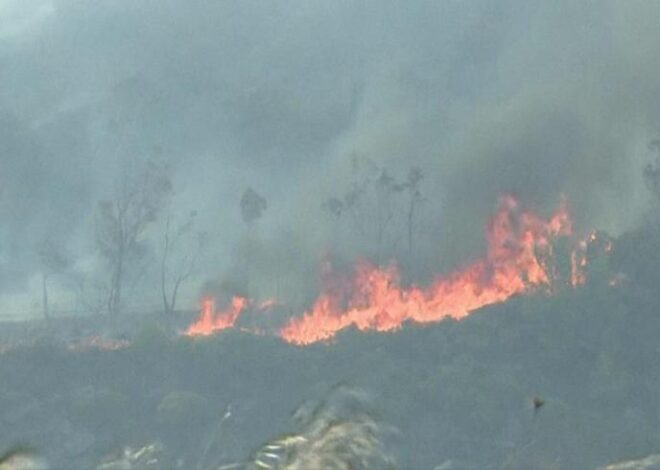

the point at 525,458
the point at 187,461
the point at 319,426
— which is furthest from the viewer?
the point at 187,461

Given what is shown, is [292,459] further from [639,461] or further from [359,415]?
[639,461]

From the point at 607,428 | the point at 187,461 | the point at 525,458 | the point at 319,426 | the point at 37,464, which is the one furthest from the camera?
the point at 607,428

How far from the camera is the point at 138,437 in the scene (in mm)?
196375

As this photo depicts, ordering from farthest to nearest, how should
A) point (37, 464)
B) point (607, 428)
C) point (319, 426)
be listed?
point (607, 428), point (319, 426), point (37, 464)

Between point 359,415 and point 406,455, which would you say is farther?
point 406,455

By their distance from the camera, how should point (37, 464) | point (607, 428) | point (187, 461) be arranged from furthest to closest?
point (607, 428) → point (187, 461) → point (37, 464)

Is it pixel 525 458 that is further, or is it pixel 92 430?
pixel 92 430

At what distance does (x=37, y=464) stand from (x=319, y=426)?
6313mm

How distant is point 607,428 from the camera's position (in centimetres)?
19375

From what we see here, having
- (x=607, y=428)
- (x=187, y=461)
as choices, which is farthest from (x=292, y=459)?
(x=607, y=428)

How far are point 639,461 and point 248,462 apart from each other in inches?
340

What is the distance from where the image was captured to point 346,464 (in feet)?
129

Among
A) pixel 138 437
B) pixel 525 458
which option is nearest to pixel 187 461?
pixel 138 437

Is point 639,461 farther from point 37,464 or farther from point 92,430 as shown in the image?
point 92,430
